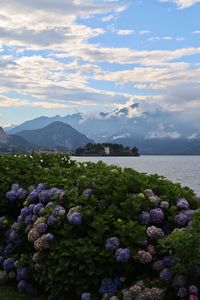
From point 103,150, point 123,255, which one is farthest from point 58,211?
point 103,150

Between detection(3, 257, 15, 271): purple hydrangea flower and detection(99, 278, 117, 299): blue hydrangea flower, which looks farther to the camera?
detection(3, 257, 15, 271): purple hydrangea flower

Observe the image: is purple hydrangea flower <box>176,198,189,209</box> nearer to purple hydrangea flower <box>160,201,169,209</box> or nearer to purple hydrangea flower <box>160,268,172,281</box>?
purple hydrangea flower <box>160,201,169,209</box>

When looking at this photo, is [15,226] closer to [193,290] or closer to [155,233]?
[155,233]

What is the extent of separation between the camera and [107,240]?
23.5 ft

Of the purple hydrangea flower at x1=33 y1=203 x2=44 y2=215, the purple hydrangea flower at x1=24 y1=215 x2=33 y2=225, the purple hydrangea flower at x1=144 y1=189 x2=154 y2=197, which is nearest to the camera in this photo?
the purple hydrangea flower at x1=144 y1=189 x2=154 y2=197

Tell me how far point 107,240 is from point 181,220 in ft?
3.94

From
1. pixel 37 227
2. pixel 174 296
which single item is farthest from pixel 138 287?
pixel 37 227

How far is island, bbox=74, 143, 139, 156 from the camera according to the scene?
577ft

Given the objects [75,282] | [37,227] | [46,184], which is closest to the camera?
[75,282]

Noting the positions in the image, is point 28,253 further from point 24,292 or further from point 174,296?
point 174,296

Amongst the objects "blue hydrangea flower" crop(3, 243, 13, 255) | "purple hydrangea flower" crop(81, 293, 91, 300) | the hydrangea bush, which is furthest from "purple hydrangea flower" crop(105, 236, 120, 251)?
"blue hydrangea flower" crop(3, 243, 13, 255)

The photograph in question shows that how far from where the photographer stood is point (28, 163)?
11.0m

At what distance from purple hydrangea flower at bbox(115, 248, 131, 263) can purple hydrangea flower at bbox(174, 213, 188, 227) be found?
1056mm

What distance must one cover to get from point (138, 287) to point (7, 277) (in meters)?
3.20
